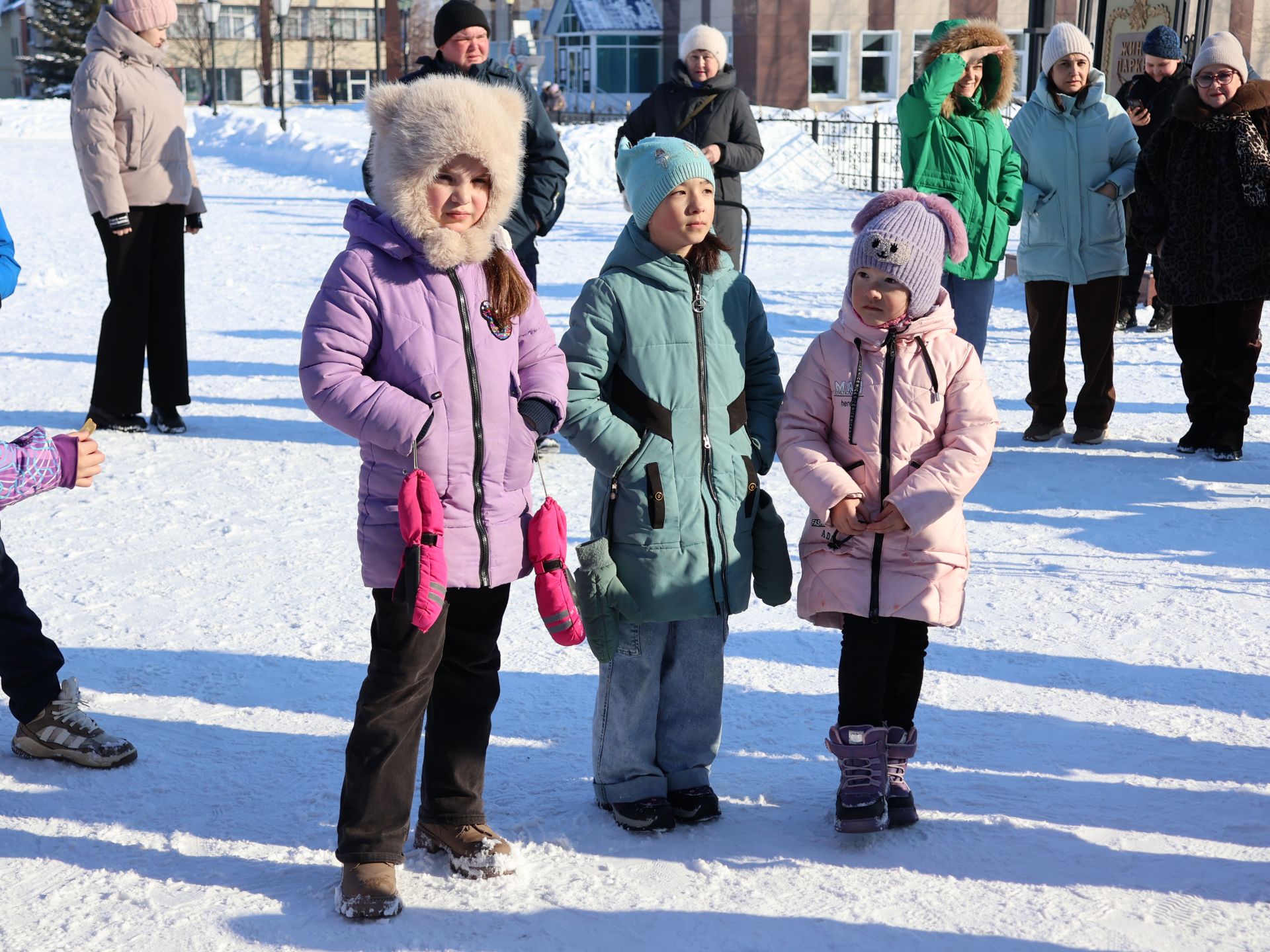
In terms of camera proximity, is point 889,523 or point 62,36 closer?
point 889,523

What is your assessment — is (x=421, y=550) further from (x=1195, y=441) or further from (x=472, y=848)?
(x=1195, y=441)

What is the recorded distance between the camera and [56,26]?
180 feet

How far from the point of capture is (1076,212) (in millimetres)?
6441

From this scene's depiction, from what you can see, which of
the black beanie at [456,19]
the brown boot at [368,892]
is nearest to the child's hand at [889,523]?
the brown boot at [368,892]

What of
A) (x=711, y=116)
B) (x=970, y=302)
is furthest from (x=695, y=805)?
(x=711, y=116)

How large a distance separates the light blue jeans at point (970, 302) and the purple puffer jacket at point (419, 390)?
3529 mm

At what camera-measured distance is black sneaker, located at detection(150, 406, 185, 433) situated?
6.75 m

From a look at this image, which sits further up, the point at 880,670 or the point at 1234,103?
the point at 1234,103

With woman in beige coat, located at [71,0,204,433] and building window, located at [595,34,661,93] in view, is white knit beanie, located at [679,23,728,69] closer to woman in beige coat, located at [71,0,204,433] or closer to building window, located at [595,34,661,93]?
woman in beige coat, located at [71,0,204,433]

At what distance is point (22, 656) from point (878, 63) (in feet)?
117

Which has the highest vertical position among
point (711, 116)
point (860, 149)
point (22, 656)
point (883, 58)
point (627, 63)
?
point (627, 63)

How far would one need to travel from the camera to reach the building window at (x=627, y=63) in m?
41.3

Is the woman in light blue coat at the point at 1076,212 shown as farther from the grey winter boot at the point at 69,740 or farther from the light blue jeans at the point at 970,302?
the grey winter boot at the point at 69,740

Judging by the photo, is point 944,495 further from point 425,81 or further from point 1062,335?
point 1062,335
